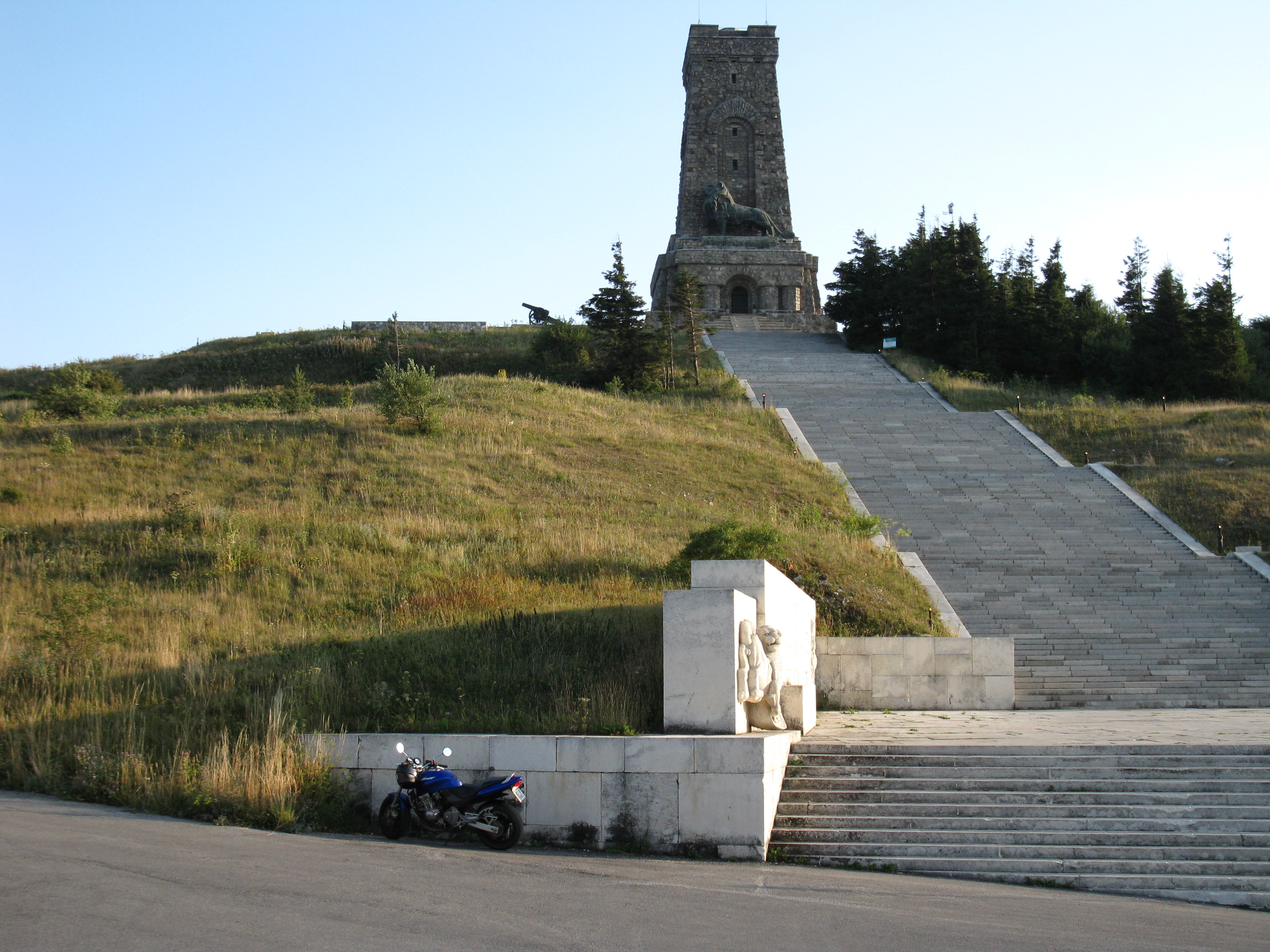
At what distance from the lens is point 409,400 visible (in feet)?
74.7

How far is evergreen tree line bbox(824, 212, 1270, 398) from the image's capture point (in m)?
33.1

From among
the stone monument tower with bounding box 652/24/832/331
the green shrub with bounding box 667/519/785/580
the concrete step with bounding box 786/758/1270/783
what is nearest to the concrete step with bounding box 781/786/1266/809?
the concrete step with bounding box 786/758/1270/783

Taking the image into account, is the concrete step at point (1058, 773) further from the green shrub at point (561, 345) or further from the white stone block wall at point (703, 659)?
the green shrub at point (561, 345)

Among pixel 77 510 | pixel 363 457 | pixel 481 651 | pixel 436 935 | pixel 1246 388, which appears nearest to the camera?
pixel 436 935

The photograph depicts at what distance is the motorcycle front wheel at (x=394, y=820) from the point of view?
24.6ft

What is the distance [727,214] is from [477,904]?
137 feet

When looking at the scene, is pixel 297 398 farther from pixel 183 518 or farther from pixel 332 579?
pixel 332 579

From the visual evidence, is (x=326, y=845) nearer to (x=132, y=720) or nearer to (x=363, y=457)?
(x=132, y=720)

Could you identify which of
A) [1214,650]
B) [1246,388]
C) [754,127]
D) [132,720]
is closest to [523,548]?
[132,720]

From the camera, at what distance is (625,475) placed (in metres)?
21.4

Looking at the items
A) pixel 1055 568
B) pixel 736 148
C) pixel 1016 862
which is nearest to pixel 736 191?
pixel 736 148

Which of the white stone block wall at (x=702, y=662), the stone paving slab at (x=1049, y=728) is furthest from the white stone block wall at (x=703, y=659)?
the stone paving slab at (x=1049, y=728)

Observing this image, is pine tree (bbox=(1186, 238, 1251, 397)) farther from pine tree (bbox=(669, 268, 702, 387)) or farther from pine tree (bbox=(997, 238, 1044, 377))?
pine tree (bbox=(669, 268, 702, 387))

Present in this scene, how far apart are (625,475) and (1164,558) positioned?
965cm
